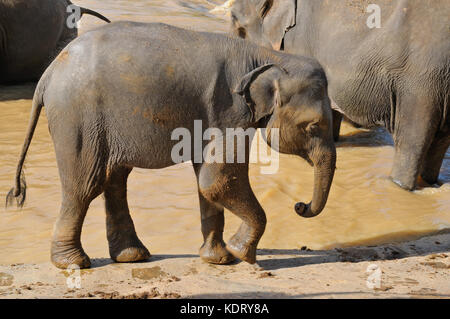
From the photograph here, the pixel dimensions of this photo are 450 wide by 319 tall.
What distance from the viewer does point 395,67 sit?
6.21 meters

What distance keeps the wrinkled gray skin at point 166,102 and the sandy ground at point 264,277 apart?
1.30 ft

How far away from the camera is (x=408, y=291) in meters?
3.95

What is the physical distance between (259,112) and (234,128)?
0.60 ft

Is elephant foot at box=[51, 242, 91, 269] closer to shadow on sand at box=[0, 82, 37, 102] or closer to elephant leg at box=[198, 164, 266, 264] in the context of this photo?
elephant leg at box=[198, 164, 266, 264]

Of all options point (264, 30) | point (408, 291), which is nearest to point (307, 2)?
point (264, 30)

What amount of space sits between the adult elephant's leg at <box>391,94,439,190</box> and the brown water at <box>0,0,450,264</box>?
200mm

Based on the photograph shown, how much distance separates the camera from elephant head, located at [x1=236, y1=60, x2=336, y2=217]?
411 centimetres

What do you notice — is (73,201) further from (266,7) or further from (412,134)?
(266,7)

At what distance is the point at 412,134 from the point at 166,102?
298 cm

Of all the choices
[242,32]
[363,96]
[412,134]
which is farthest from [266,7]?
[412,134]

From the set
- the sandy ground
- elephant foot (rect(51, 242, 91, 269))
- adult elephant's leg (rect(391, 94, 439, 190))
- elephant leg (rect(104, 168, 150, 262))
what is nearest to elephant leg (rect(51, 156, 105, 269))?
elephant foot (rect(51, 242, 91, 269))

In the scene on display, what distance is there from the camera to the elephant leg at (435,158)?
647 centimetres

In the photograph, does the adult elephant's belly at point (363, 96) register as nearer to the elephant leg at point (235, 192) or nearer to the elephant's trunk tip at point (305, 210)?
the elephant's trunk tip at point (305, 210)
